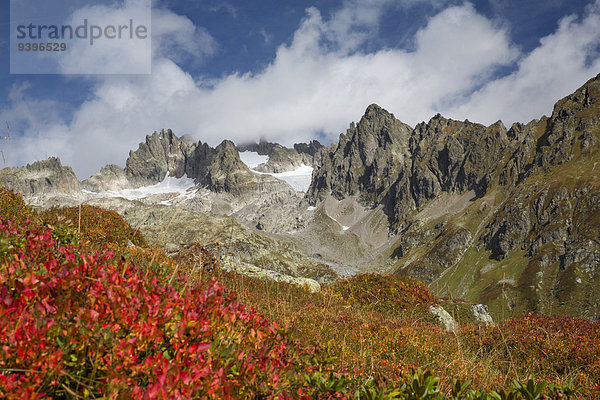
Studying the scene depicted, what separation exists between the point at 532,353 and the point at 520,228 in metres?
215

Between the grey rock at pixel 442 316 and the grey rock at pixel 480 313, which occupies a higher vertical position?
the grey rock at pixel 442 316

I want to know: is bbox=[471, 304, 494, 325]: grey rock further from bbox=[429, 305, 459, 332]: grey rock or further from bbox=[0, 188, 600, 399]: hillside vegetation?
bbox=[0, 188, 600, 399]: hillside vegetation

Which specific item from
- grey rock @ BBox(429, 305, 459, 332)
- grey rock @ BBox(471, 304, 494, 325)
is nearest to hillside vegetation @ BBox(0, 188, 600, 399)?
grey rock @ BBox(429, 305, 459, 332)

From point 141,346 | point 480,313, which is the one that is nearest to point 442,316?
point 480,313

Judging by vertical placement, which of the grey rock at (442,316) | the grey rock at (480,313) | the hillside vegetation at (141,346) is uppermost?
the hillside vegetation at (141,346)

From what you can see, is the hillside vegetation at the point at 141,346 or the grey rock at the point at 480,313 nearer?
the hillside vegetation at the point at 141,346

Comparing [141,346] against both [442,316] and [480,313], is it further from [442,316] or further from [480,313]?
[480,313]

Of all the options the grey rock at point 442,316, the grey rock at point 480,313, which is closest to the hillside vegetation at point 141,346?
the grey rock at point 442,316

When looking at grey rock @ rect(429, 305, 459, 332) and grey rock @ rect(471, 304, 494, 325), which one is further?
grey rock @ rect(471, 304, 494, 325)

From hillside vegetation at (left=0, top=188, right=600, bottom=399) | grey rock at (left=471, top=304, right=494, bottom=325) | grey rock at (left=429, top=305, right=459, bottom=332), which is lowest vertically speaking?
grey rock at (left=471, top=304, right=494, bottom=325)

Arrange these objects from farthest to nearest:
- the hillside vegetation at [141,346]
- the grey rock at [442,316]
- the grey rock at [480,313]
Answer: the grey rock at [480,313]
the grey rock at [442,316]
the hillside vegetation at [141,346]

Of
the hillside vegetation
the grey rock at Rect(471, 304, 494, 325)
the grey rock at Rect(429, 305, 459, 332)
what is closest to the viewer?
the hillside vegetation

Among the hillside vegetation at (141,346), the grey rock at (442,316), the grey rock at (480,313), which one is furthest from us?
the grey rock at (480,313)

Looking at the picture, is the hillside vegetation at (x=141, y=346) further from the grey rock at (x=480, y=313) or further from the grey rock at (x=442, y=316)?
the grey rock at (x=480, y=313)
